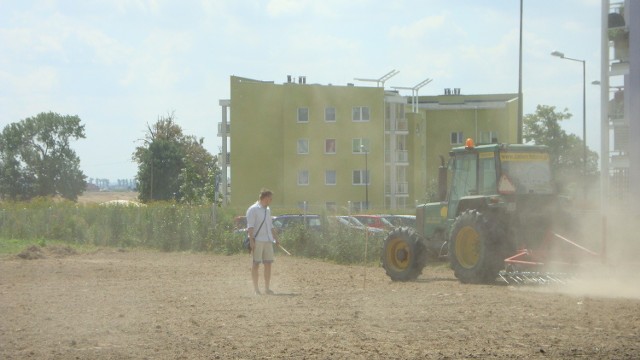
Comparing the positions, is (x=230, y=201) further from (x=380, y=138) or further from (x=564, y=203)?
(x=564, y=203)

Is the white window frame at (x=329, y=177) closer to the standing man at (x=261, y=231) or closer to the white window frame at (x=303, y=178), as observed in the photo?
the white window frame at (x=303, y=178)

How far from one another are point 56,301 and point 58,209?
2542 centimetres

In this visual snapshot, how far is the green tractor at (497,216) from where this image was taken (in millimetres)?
15984

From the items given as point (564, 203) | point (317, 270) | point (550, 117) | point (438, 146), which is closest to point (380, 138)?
point (438, 146)

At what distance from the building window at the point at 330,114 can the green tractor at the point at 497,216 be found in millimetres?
41281

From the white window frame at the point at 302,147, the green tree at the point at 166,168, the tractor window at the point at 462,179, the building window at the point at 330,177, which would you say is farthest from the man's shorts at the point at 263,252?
the green tree at the point at 166,168

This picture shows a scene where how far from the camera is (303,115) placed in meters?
59.2

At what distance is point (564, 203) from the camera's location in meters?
16.9

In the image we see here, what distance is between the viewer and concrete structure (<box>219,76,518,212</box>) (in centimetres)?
5297

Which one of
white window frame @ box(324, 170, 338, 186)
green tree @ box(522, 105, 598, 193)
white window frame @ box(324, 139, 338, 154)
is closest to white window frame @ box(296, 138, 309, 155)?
white window frame @ box(324, 139, 338, 154)

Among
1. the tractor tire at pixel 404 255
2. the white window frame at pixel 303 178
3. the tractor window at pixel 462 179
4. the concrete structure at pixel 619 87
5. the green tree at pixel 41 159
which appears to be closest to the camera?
the tractor window at pixel 462 179

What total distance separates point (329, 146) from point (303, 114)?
2936 mm

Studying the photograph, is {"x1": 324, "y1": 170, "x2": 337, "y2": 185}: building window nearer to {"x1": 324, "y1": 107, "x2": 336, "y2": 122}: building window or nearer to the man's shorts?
{"x1": 324, "y1": 107, "x2": 336, "y2": 122}: building window

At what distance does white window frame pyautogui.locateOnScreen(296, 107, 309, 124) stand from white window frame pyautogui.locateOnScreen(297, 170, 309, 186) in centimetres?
446
